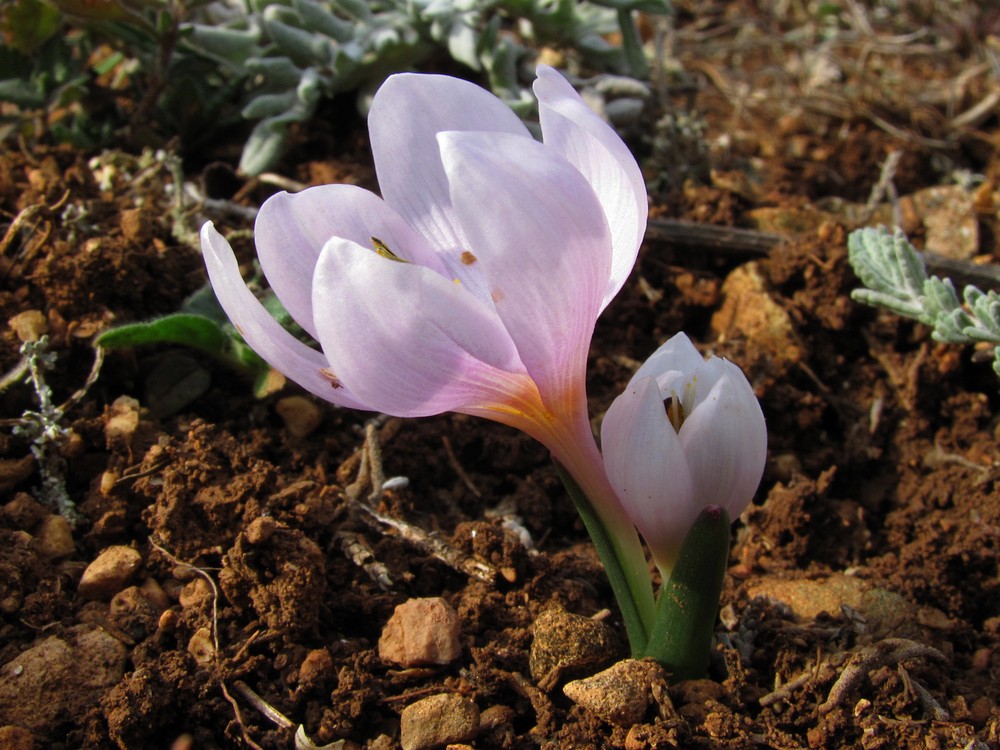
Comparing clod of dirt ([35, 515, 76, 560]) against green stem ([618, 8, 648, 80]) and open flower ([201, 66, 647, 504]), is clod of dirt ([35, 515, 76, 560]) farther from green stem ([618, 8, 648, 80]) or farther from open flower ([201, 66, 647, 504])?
green stem ([618, 8, 648, 80])

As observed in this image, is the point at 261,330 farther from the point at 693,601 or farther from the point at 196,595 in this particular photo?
the point at 693,601

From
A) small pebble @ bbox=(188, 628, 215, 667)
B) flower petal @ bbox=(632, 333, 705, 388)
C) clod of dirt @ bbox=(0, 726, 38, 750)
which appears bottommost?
small pebble @ bbox=(188, 628, 215, 667)

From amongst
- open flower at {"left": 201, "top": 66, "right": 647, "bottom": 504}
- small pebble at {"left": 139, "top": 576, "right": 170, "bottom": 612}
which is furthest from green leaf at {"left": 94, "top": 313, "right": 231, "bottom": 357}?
open flower at {"left": 201, "top": 66, "right": 647, "bottom": 504}

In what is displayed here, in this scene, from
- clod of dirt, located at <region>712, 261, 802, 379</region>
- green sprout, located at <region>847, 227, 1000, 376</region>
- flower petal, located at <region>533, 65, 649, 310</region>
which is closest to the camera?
flower petal, located at <region>533, 65, 649, 310</region>

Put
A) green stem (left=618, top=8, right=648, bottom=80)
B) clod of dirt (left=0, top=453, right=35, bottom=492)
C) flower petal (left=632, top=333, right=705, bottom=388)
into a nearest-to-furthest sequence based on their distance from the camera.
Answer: flower petal (left=632, top=333, right=705, bottom=388), clod of dirt (left=0, top=453, right=35, bottom=492), green stem (left=618, top=8, right=648, bottom=80)

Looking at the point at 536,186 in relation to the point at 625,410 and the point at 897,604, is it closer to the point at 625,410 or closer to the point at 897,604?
the point at 625,410

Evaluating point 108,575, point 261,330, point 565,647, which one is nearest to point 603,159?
point 261,330

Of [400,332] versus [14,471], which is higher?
[400,332]
